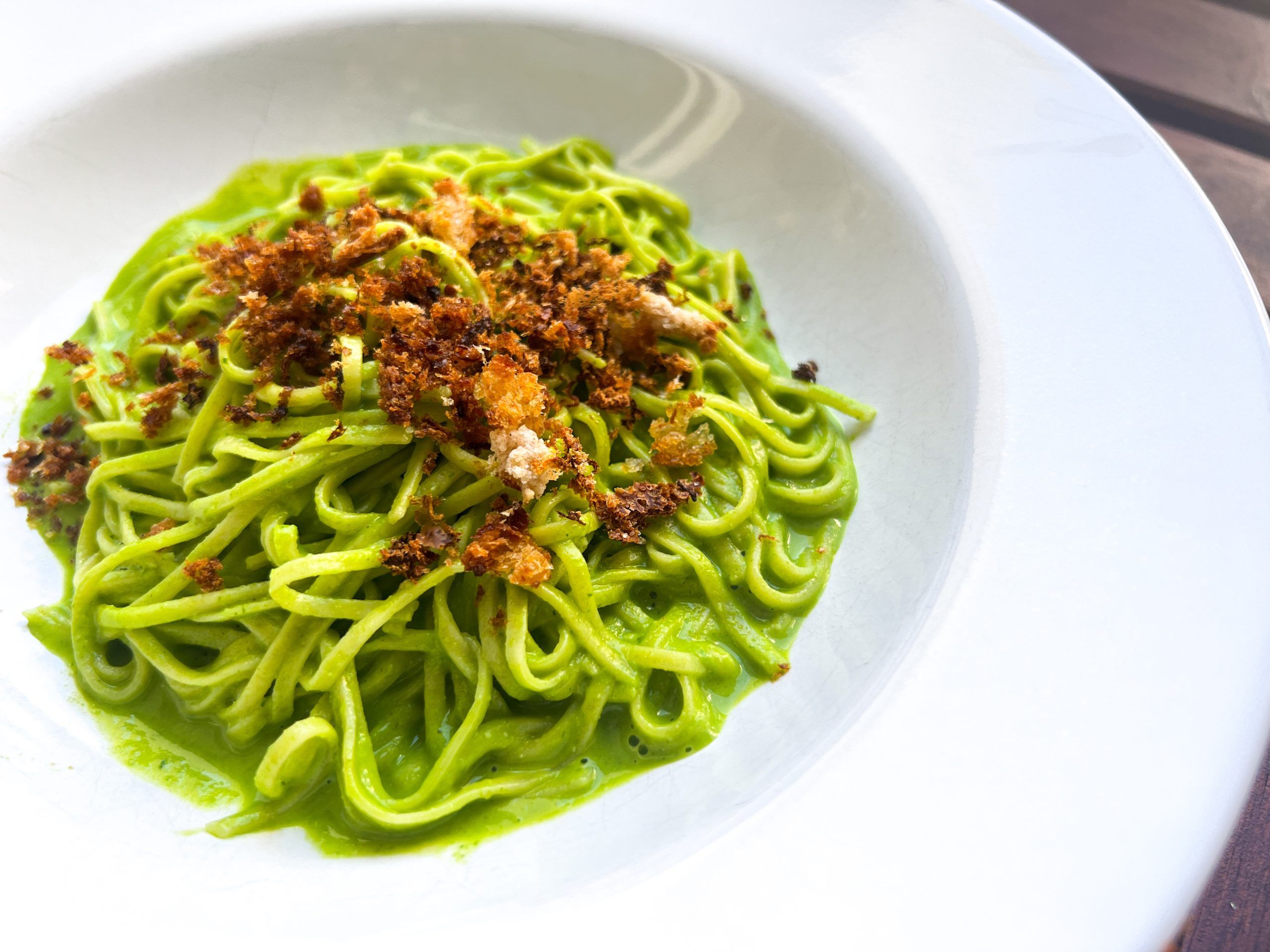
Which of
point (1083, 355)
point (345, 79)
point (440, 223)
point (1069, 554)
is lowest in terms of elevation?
point (1069, 554)

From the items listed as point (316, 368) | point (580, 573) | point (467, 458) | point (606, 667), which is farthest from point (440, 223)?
point (606, 667)

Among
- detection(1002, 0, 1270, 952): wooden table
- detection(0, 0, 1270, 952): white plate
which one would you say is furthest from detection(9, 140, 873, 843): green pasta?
detection(1002, 0, 1270, 952): wooden table

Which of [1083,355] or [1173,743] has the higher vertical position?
[1083,355]

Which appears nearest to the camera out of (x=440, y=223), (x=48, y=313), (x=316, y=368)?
(x=316, y=368)

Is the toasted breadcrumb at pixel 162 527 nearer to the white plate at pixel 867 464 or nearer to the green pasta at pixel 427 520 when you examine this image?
the green pasta at pixel 427 520

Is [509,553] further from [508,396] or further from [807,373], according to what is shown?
[807,373]

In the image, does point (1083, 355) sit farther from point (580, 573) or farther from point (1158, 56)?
point (1158, 56)

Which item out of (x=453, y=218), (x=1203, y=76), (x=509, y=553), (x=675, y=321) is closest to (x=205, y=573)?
(x=509, y=553)
